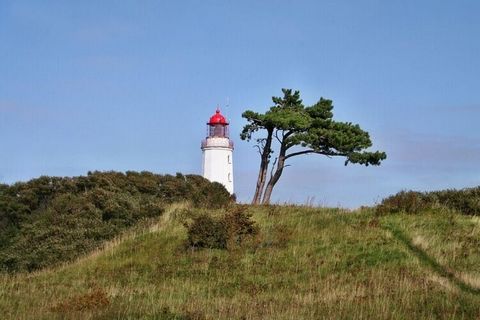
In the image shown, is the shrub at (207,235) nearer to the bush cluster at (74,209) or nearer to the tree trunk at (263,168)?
the bush cluster at (74,209)

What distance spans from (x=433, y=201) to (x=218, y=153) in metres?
34.0

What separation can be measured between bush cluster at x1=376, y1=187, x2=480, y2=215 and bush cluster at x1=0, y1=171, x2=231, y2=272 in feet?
23.9

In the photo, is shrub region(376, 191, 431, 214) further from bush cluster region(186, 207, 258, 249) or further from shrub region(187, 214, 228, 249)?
shrub region(187, 214, 228, 249)

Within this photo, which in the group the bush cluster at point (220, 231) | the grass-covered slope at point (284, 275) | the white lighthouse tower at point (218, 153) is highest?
the white lighthouse tower at point (218, 153)

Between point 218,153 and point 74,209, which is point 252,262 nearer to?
point 74,209

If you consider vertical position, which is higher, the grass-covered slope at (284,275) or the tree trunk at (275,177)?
the tree trunk at (275,177)

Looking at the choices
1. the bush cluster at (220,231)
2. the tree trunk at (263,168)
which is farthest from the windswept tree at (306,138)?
the bush cluster at (220,231)

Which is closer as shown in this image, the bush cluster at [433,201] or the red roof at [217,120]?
the bush cluster at [433,201]

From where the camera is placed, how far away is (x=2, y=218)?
36125mm

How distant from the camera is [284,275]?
15.6 m

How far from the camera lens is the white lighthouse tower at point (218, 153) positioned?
56312 mm

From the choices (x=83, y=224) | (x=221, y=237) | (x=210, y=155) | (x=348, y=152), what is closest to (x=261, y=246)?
(x=221, y=237)

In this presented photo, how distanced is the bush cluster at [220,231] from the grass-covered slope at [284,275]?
417mm

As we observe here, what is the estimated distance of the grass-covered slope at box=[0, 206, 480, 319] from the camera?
437 inches
